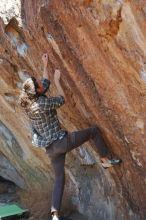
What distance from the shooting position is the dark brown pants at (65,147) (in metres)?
7.10

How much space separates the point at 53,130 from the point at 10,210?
3572mm

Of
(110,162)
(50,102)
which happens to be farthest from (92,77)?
(110,162)

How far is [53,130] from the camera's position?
7.08m

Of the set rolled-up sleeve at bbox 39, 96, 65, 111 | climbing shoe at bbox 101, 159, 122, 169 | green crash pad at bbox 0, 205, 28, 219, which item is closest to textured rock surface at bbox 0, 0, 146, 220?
climbing shoe at bbox 101, 159, 122, 169

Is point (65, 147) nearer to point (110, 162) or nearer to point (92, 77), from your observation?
point (110, 162)

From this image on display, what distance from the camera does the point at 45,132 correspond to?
7109mm

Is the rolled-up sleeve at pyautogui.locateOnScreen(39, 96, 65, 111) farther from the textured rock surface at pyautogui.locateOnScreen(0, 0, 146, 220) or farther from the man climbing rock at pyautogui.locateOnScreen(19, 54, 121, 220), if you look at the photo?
the textured rock surface at pyautogui.locateOnScreen(0, 0, 146, 220)

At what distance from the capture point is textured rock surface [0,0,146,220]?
5.88 m

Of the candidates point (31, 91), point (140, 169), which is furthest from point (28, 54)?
point (140, 169)

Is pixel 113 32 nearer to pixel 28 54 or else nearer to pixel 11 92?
pixel 28 54

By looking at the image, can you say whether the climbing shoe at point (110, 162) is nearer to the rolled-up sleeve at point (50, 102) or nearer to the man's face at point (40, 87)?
the rolled-up sleeve at point (50, 102)

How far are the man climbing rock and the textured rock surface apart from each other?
0.52 ft

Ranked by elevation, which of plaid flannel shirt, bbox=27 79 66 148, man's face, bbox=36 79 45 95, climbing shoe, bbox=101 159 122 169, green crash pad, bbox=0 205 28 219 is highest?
man's face, bbox=36 79 45 95

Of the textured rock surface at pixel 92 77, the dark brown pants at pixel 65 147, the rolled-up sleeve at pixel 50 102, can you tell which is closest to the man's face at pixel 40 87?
the rolled-up sleeve at pixel 50 102
